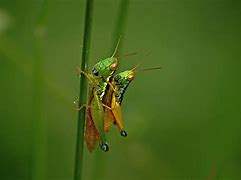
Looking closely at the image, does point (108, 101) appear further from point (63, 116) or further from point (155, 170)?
point (63, 116)

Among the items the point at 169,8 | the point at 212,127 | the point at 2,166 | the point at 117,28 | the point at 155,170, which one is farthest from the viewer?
the point at 169,8

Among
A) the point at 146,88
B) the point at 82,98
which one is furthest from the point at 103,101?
the point at 146,88

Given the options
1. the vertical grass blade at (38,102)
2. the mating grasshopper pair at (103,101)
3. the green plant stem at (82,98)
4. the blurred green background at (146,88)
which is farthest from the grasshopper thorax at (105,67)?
the blurred green background at (146,88)

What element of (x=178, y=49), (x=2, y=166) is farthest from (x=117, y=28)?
(x=178, y=49)

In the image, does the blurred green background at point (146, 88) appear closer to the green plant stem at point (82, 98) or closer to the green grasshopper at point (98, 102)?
the green grasshopper at point (98, 102)

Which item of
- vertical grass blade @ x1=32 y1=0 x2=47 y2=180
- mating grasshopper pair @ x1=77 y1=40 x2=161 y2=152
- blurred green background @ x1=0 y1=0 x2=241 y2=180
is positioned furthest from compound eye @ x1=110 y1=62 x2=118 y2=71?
blurred green background @ x1=0 y1=0 x2=241 y2=180

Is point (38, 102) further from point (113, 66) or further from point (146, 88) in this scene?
point (146, 88)
